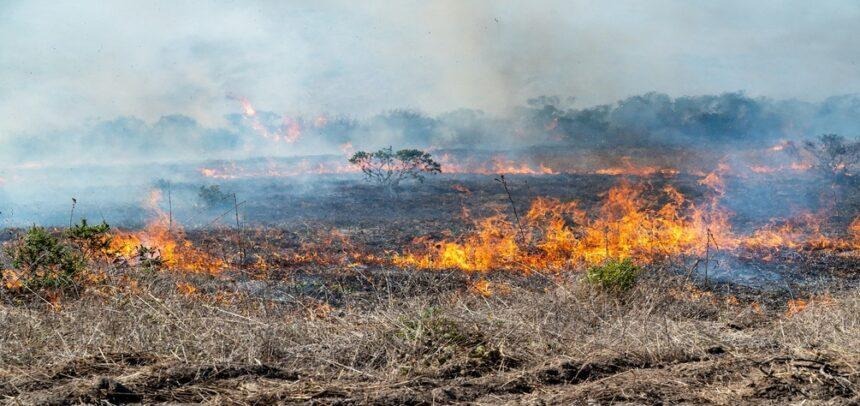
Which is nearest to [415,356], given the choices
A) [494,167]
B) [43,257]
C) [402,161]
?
[43,257]

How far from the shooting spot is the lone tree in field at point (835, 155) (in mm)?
37719

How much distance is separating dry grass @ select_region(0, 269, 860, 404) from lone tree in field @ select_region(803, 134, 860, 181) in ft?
125

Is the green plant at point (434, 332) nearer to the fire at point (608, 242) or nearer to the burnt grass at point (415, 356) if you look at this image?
the burnt grass at point (415, 356)

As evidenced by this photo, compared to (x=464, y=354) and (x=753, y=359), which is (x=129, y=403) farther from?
(x=753, y=359)

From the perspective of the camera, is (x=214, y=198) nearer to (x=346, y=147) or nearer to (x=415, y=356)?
(x=415, y=356)

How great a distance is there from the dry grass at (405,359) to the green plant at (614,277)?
2257mm

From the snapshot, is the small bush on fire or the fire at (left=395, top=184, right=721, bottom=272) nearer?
the small bush on fire

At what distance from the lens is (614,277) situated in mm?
8477

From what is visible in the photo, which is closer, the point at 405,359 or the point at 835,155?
the point at 405,359

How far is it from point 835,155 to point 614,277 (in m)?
37.6

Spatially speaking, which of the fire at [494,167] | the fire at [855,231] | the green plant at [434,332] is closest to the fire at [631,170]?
the fire at [494,167]

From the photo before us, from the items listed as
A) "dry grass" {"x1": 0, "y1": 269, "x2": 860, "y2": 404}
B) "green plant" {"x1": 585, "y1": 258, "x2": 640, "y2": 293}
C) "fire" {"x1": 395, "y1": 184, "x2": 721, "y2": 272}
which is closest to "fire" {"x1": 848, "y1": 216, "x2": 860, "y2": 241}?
"fire" {"x1": 395, "y1": 184, "x2": 721, "y2": 272}

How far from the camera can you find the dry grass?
3.97m

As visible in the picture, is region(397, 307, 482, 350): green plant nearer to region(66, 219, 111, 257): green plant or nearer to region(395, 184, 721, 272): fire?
region(66, 219, 111, 257): green plant
